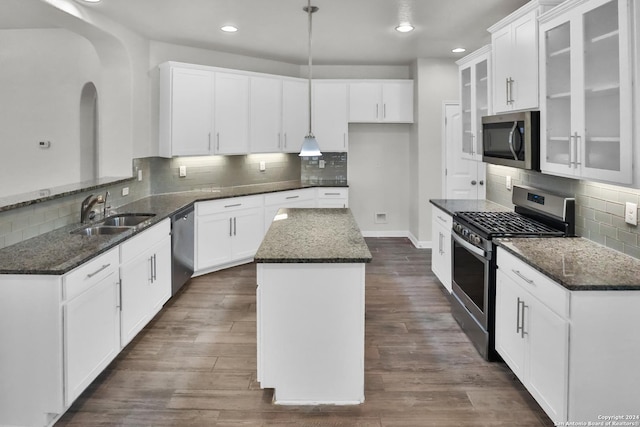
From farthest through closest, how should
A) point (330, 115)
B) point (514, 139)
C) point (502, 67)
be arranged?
point (330, 115)
point (502, 67)
point (514, 139)

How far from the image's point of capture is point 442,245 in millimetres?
4520

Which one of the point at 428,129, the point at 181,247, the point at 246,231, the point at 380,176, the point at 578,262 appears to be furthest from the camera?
the point at 380,176

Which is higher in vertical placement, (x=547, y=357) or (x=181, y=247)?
(x=181, y=247)

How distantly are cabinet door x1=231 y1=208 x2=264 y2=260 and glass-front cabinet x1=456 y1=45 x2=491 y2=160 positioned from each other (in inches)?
97.1

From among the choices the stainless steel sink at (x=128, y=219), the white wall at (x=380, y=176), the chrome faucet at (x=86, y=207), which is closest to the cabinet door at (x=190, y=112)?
the stainless steel sink at (x=128, y=219)

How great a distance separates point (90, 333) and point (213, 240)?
2639mm

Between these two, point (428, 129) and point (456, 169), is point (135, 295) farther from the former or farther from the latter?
point (456, 169)

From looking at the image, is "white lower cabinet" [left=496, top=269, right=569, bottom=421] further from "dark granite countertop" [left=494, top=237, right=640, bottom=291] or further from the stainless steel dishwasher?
the stainless steel dishwasher

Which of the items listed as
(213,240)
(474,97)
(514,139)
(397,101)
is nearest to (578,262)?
(514,139)

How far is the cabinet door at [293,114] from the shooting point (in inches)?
249

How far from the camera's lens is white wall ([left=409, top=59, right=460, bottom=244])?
6.48m

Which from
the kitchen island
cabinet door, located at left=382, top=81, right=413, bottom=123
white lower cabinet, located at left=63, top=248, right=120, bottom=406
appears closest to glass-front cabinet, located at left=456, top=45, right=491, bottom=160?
cabinet door, located at left=382, top=81, right=413, bottom=123

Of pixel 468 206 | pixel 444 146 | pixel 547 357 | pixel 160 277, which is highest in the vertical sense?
pixel 444 146

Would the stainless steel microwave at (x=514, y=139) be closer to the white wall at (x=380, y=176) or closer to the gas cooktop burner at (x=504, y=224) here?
the gas cooktop burner at (x=504, y=224)
